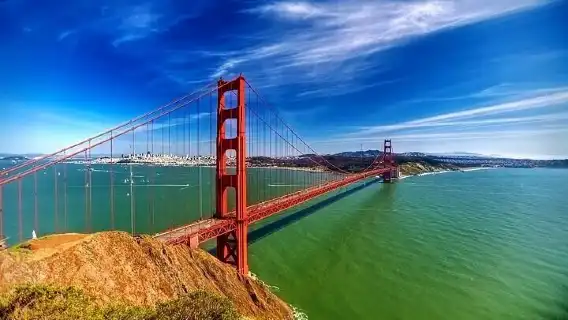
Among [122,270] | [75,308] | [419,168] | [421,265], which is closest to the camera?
[75,308]

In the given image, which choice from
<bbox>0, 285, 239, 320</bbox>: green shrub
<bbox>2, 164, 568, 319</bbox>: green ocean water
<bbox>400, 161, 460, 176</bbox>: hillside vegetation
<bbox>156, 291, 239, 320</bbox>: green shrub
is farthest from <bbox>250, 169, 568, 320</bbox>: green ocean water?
<bbox>400, 161, 460, 176</bbox>: hillside vegetation

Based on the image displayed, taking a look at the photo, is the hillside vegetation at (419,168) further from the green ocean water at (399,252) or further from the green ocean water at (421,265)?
the green ocean water at (421,265)

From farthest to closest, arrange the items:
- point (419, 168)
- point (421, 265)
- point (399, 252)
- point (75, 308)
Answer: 1. point (419, 168)
2. point (399, 252)
3. point (421, 265)
4. point (75, 308)

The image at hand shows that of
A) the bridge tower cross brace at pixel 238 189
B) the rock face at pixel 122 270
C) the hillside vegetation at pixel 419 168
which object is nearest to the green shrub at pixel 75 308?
the rock face at pixel 122 270

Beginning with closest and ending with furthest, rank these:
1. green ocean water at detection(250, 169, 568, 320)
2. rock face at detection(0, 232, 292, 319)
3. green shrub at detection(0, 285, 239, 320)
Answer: green shrub at detection(0, 285, 239, 320)
rock face at detection(0, 232, 292, 319)
green ocean water at detection(250, 169, 568, 320)

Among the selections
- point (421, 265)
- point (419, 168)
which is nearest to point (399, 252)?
point (421, 265)

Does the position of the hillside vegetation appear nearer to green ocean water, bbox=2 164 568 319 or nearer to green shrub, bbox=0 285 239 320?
green ocean water, bbox=2 164 568 319

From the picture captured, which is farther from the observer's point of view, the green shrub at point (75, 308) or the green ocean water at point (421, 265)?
the green ocean water at point (421, 265)

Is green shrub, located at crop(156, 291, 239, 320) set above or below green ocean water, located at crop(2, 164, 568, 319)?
above

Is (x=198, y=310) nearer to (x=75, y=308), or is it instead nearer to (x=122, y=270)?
(x=75, y=308)
